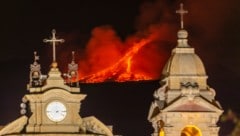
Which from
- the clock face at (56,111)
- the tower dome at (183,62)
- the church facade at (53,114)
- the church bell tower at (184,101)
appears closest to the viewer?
the church facade at (53,114)

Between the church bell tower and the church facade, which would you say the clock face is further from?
the church bell tower

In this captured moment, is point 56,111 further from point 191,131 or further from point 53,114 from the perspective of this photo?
point 191,131

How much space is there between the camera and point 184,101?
73.9 m

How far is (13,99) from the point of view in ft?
269

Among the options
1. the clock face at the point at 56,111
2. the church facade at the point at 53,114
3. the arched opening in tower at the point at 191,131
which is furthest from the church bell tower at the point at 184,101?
the clock face at the point at 56,111

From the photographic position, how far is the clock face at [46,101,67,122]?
240 ft

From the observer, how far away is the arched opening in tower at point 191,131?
74250mm

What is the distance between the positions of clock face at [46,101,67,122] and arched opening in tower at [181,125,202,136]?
5.63 metres

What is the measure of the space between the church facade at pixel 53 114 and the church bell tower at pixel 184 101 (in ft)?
8.58

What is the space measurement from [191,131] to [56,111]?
6.45 meters

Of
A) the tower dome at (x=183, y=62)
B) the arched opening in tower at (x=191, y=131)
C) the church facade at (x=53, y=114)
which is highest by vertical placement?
the tower dome at (x=183, y=62)

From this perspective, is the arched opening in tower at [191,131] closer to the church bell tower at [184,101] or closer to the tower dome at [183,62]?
the church bell tower at [184,101]

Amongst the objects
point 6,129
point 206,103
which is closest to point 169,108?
point 206,103

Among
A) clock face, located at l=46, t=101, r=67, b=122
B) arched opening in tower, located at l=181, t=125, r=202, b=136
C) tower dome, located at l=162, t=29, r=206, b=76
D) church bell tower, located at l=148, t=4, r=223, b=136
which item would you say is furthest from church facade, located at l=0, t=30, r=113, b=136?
tower dome, located at l=162, t=29, r=206, b=76
